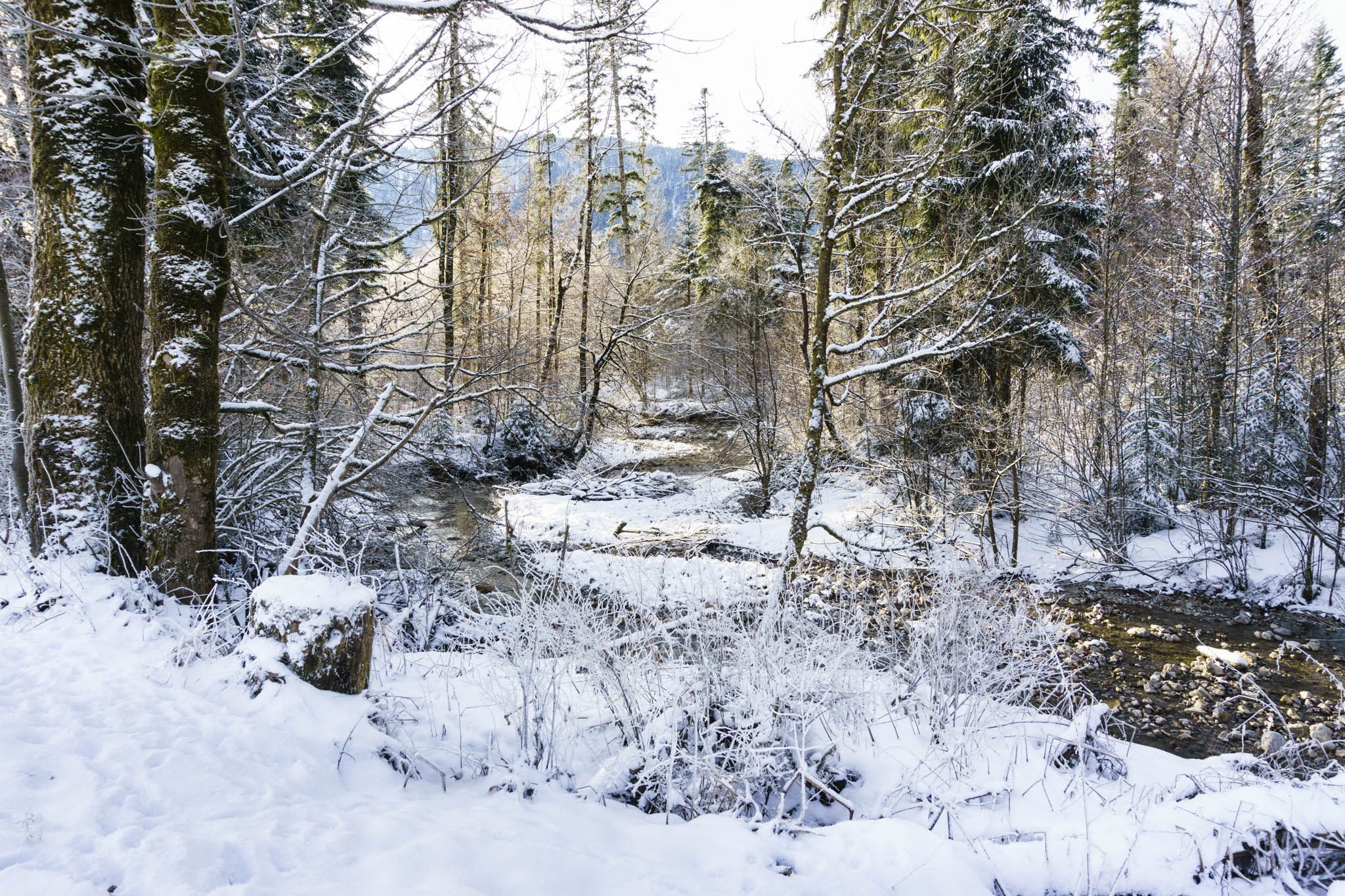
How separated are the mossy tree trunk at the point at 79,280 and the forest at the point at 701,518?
0.10ft

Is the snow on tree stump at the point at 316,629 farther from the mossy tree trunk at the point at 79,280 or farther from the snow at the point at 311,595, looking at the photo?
the mossy tree trunk at the point at 79,280

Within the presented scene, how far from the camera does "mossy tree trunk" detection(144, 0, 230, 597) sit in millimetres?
4199

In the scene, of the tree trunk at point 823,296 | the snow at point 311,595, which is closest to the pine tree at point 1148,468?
the tree trunk at point 823,296

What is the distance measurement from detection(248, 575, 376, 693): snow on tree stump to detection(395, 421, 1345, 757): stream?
3.83 m

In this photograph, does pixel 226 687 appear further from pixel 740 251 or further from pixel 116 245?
pixel 740 251

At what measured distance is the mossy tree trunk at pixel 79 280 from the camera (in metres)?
4.38

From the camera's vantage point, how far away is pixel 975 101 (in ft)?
34.8

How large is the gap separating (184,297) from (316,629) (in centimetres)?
282

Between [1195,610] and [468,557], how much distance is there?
9732 mm

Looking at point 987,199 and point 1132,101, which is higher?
point 1132,101

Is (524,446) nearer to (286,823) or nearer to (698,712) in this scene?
(698,712)

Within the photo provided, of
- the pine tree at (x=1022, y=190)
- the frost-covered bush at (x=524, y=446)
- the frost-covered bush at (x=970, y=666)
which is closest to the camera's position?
the frost-covered bush at (x=970, y=666)

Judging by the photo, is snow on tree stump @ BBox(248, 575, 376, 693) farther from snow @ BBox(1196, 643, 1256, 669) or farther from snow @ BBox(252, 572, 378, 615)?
snow @ BBox(1196, 643, 1256, 669)

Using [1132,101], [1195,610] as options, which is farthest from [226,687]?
[1132,101]
